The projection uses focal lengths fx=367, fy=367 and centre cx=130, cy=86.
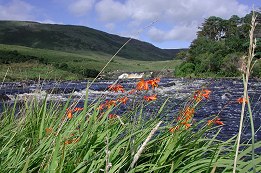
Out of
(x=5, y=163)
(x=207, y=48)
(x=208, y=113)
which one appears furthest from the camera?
(x=207, y=48)

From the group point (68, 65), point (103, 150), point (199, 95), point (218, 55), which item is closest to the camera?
point (103, 150)

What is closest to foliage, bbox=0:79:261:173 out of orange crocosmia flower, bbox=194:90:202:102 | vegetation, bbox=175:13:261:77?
orange crocosmia flower, bbox=194:90:202:102

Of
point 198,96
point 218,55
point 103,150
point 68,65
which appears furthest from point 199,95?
point 68,65

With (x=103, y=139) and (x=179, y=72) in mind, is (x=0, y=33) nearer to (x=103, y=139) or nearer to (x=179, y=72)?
(x=179, y=72)

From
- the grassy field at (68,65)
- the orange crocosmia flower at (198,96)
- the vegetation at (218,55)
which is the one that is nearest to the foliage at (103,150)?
the orange crocosmia flower at (198,96)

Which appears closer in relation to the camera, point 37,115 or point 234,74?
point 37,115

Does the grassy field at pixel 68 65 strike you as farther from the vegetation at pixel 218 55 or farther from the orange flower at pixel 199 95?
the orange flower at pixel 199 95

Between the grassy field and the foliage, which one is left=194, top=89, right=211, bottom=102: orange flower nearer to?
the foliage

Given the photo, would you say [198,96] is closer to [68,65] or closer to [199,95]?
[199,95]

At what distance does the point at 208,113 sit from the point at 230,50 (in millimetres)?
58699

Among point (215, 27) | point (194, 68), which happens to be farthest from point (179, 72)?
point (215, 27)

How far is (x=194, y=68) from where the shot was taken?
2817 inches

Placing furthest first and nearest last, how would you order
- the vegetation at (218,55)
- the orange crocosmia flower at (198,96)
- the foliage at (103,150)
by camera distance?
the vegetation at (218,55), the orange crocosmia flower at (198,96), the foliage at (103,150)

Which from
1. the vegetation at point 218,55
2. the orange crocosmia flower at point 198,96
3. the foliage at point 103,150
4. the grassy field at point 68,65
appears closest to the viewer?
the foliage at point 103,150
